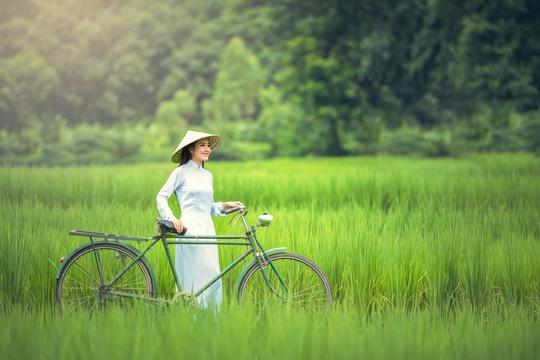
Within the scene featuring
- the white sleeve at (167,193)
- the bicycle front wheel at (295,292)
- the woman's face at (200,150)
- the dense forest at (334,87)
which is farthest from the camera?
the dense forest at (334,87)

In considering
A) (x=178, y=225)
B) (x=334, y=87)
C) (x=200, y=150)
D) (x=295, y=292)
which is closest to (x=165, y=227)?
(x=178, y=225)

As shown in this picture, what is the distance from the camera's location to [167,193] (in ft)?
12.8

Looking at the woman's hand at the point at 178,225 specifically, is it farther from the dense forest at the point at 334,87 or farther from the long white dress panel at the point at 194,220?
the dense forest at the point at 334,87

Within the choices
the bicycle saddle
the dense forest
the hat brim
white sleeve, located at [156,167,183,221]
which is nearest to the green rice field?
the bicycle saddle

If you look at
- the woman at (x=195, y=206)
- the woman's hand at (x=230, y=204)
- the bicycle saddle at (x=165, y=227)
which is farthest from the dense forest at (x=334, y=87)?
the bicycle saddle at (x=165, y=227)

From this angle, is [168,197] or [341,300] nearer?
[168,197]

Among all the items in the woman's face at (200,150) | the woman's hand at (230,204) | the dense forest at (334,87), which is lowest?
the woman's hand at (230,204)

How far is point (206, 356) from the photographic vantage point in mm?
2676

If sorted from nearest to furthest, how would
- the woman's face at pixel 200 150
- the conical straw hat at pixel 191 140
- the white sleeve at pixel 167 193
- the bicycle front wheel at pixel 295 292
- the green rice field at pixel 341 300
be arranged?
1. the green rice field at pixel 341 300
2. the bicycle front wheel at pixel 295 292
3. the white sleeve at pixel 167 193
4. the conical straw hat at pixel 191 140
5. the woman's face at pixel 200 150

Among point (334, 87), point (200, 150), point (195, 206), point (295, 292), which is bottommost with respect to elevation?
point (295, 292)

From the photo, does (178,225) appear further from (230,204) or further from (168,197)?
(230,204)

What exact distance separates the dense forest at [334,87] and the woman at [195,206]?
43.8 ft

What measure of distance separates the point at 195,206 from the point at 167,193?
208 millimetres

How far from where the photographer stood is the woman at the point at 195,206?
12.8ft
